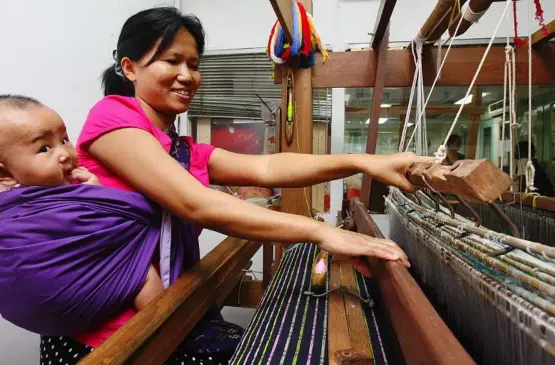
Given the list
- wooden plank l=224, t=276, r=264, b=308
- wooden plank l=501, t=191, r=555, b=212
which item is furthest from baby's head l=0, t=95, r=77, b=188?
wooden plank l=501, t=191, r=555, b=212

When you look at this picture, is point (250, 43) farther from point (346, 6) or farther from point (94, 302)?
point (94, 302)

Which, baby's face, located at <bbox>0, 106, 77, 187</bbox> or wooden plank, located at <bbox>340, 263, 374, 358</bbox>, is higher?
baby's face, located at <bbox>0, 106, 77, 187</bbox>

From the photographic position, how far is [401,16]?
9.16 ft

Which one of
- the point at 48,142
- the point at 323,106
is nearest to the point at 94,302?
the point at 48,142

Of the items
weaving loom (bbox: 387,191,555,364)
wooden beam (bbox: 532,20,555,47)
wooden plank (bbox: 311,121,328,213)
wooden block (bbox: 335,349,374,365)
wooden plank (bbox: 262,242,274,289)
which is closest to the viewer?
weaving loom (bbox: 387,191,555,364)

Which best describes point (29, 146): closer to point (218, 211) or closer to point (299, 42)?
point (218, 211)

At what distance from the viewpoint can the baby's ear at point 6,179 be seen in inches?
29.0

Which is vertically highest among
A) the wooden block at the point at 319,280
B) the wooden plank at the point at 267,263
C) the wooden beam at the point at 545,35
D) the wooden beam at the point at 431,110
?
the wooden beam at the point at 545,35

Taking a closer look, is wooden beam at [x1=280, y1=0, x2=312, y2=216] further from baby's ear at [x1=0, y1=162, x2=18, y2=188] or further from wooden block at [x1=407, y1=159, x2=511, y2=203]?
wooden block at [x1=407, y1=159, x2=511, y2=203]

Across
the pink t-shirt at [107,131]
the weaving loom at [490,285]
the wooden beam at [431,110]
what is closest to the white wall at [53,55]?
the pink t-shirt at [107,131]

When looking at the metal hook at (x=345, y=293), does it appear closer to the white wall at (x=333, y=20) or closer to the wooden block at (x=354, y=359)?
the wooden block at (x=354, y=359)

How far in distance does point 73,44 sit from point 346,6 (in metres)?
1.97

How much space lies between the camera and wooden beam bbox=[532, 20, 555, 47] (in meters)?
1.50

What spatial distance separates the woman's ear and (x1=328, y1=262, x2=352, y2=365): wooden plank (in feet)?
2.58
